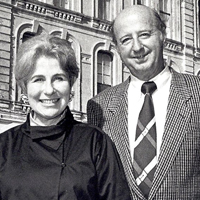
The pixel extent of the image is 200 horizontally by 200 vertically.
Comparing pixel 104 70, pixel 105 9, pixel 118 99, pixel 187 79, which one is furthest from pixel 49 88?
pixel 105 9

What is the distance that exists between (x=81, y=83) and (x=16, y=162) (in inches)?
494

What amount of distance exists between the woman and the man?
533 millimetres

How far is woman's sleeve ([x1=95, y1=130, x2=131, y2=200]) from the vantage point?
3.09 m

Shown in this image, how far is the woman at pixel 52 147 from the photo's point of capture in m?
2.99

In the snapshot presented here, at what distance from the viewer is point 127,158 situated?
371 cm

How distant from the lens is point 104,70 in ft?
54.5

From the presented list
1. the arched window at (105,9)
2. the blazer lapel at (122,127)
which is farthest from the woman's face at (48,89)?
the arched window at (105,9)

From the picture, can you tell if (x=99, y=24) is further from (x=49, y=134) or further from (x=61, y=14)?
(x=49, y=134)

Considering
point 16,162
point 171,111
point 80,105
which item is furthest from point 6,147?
point 80,105

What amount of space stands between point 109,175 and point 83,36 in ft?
43.3

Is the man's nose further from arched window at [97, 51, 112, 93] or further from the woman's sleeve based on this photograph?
arched window at [97, 51, 112, 93]

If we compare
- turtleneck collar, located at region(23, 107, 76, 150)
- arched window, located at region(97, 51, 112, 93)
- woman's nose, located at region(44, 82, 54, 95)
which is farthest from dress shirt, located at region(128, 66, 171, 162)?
arched window, located at region(97, 51, 112, 93)

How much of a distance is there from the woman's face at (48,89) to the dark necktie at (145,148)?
77 centimetres

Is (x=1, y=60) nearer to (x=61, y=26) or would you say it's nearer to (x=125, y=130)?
→ (x=61, y=26)
